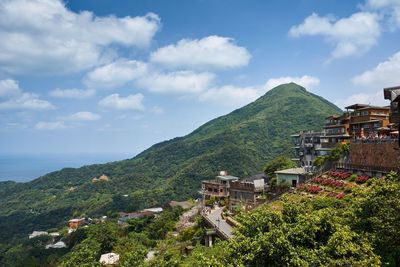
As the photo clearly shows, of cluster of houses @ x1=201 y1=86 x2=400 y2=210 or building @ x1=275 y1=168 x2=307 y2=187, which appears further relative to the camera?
building @ x1=275 y1=168 x2=307 y2=187

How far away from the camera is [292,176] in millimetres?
42281

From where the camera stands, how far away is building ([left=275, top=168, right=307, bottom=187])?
41.0 meters

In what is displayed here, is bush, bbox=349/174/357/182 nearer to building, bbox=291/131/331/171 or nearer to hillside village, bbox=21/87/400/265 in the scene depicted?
hillside village, bbox=21/87/400/265

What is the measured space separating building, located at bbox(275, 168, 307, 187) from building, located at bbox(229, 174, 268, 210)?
3144 mm

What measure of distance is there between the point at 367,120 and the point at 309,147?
1231 cm

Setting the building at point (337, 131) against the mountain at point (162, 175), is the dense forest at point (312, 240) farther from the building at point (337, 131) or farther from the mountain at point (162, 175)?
the mountain at point (162, 175)

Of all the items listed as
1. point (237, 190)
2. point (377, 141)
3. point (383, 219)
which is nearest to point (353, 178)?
point (377, 141)

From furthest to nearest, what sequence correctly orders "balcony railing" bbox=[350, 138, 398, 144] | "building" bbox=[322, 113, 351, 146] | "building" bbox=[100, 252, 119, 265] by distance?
"building" bbox=[322, 113, 351, 146] < "building" bbox=[100, 252, 119, 265] < "balcony railing" bbox=[350, 138, 398, 144]

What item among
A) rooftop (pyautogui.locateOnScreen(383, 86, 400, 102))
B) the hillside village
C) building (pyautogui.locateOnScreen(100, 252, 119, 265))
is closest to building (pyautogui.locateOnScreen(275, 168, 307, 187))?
the hillside village

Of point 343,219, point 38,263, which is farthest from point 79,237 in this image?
point 343,219

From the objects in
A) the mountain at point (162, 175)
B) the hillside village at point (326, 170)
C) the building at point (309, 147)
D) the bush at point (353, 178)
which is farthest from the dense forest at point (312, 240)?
the mountain at point (162, 175)

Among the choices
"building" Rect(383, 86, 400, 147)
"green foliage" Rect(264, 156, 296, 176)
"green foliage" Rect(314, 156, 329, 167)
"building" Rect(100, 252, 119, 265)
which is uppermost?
"building" Rect(383, 86, 400, 147)

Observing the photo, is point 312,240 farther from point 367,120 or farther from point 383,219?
point 367,120

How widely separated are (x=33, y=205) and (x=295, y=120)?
120 metres
